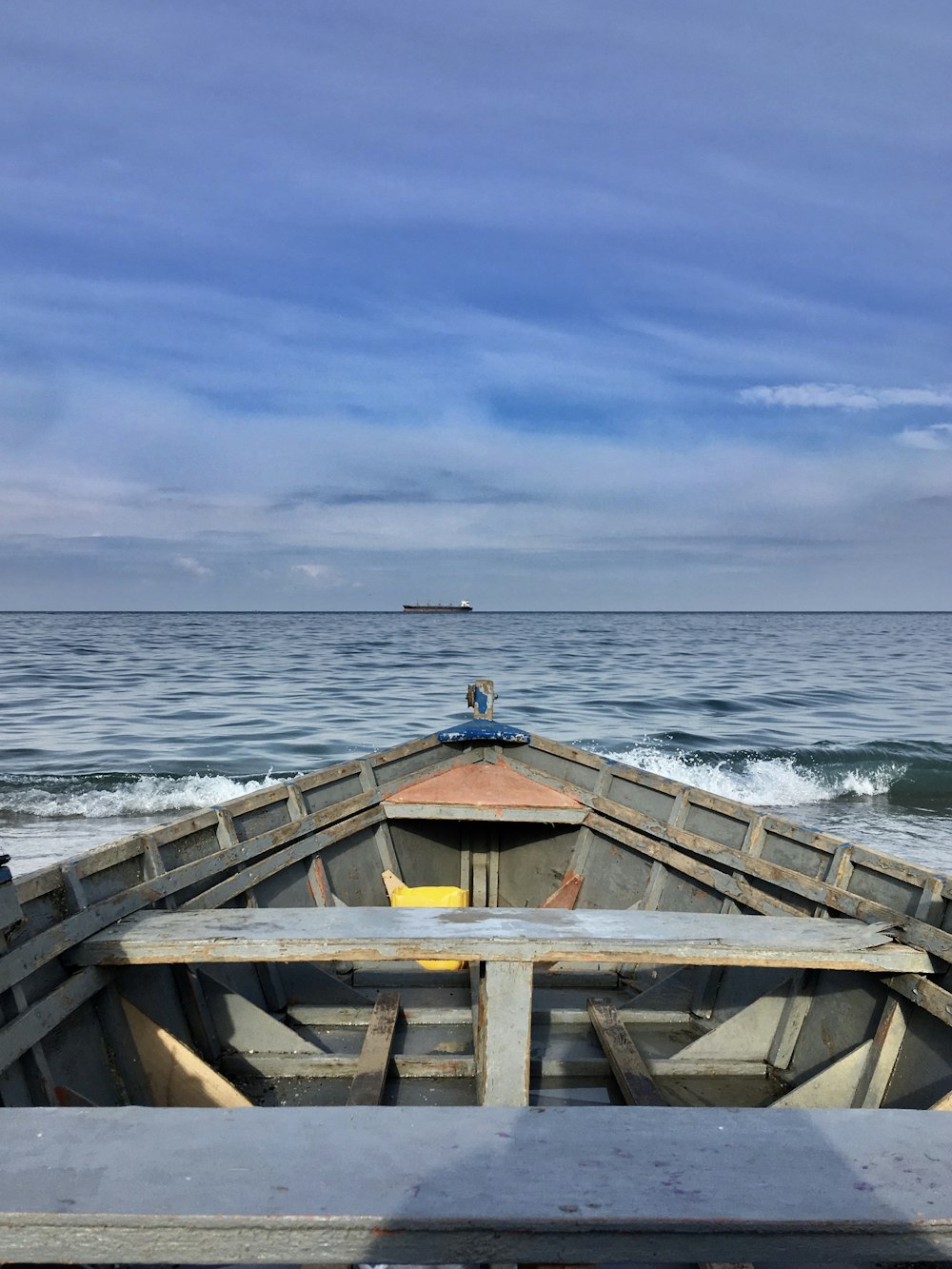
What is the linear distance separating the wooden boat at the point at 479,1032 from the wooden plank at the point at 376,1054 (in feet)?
0.08

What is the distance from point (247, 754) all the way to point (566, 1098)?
17.7 metres

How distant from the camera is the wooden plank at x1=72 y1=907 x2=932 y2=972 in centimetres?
360

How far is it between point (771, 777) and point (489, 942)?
18293 mm

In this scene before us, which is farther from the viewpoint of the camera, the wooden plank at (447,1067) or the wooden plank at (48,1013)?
the wooden plank at (447,1067)

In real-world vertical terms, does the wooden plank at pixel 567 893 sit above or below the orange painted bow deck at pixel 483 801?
below

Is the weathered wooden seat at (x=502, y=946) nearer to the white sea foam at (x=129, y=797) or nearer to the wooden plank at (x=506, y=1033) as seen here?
the wooden plank at (x=506, y=1033)

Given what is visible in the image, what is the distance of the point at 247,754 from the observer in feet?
69.2

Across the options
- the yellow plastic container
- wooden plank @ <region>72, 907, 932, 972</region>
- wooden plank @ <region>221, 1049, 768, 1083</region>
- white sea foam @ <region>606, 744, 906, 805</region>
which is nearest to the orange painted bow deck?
the yellow plastic container

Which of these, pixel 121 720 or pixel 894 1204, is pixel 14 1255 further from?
pixel 121 720

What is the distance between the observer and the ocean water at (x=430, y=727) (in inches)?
675

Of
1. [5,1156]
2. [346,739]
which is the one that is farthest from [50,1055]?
[346,739]

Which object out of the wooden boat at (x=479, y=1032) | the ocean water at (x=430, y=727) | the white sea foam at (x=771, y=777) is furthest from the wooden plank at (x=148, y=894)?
the white sea foam at (x=771, y=777)

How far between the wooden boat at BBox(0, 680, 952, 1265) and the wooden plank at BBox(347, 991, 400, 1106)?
2 centimetres

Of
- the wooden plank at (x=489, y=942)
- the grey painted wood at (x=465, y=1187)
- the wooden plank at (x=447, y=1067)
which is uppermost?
the grey painted wood at (x=465, y=1187)
